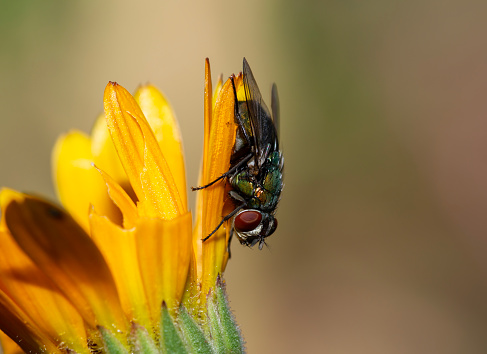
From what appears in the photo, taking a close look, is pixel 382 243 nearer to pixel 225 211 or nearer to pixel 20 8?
pixel 225 211

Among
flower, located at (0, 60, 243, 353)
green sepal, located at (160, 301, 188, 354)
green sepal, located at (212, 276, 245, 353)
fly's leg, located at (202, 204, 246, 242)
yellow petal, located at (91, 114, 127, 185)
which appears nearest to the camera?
flower, located at (0, 60, 243, 353)

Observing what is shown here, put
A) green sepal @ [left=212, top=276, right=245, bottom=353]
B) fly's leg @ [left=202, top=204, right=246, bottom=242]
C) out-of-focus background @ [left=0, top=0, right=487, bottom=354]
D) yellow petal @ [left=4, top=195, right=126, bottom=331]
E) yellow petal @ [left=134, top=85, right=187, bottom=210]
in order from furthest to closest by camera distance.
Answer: out-of-focus background @ [left=0, top=0, right=487, bottom=354] < yellow petal @ [left=134, top=85, right=187, bottom=210] < fly's leg @ [left=202, top=204, right=246, bottom=242] < green sepal @ [left=212, top=276, right=245, bottom=353] < yellow petal @ [left=4, top=195, right=126, bottom=331]

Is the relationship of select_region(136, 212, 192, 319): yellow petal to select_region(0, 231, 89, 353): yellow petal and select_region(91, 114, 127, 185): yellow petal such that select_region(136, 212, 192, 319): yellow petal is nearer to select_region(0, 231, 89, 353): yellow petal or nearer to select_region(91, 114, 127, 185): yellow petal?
select_region(0, 231, 89, 353): yellow petal

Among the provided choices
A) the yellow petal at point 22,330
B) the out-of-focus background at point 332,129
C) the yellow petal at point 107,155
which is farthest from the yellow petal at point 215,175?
the out-of-focus background at point 332,129

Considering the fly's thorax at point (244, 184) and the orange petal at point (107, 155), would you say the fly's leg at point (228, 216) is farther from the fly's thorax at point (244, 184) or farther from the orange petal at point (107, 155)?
the orange petal at point (107, 155)

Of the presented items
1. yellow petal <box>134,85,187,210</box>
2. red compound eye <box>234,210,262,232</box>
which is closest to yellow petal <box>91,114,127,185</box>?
yellow petal <box>134,85,187,210</box>

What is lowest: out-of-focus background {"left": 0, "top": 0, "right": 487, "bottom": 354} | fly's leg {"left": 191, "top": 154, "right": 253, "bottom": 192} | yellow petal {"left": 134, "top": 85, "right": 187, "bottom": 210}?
out-of-focus background {"left": 0, "top": 0, "right": 487, "bottom": 354}
